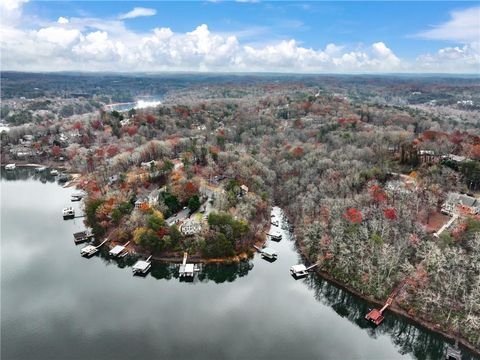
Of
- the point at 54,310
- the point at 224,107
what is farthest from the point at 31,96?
the point at 54,310

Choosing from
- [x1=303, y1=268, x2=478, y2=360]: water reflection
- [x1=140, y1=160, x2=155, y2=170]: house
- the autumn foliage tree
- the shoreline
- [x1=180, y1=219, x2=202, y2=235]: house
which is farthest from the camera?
[x1=140, y1=160, x2=155, y2=170]: house

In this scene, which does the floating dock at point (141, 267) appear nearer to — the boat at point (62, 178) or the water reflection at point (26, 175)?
the boat at point (62, 178)

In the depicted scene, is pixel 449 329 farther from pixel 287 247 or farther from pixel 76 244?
pixel 76 244

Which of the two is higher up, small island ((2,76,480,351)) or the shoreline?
small island ((2,76,480,351))

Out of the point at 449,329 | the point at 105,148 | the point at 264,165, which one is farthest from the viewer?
the point at 105,148

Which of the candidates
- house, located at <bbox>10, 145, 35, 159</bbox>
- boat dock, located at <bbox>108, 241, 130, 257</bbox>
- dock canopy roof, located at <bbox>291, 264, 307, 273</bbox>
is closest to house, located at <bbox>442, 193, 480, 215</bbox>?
dock canopy roof, located at <bbox>291, 264, 307, 273</bbox>

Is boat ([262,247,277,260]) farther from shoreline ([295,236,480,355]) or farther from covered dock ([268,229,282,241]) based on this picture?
shoreline ([295,236,480,355])

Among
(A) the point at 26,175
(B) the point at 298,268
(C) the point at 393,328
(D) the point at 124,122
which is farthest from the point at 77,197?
(C) the point at 393,328
